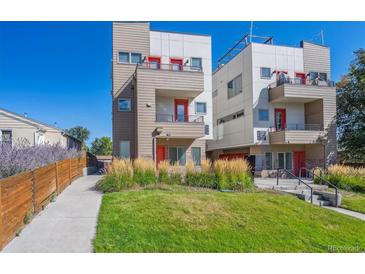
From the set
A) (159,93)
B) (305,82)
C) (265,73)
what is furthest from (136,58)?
(305,82)

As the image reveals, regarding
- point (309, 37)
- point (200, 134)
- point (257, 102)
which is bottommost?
point (200, 134)

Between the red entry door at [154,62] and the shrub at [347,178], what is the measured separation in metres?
12.0

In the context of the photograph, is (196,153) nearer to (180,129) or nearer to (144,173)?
(180,129)

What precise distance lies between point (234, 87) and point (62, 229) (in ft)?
63.6

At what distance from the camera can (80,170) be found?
14516 millimetres

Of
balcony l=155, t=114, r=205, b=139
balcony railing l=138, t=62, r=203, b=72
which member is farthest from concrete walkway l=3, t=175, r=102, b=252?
balcony railing l=138, t=62, r=203, b=72

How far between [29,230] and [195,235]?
3500mm

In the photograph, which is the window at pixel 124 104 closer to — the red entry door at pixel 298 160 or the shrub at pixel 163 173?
the shrub at pixel 163 173

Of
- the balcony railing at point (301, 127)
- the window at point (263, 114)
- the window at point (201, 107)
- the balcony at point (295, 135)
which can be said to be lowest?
the balcony at point (295, 135)

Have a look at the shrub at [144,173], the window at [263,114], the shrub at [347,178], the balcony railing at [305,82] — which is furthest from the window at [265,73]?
the shrub at [144,173]

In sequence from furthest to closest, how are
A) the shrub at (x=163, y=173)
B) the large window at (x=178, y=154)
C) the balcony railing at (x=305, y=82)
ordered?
the balcony railing at (x=305, y=82), the large window at (x=178, y=154), the shrub at (x=163, y=173)

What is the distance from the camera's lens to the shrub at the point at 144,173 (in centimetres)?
1002

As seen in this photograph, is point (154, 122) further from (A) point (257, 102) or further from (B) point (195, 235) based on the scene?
(B) point (195, 235)
